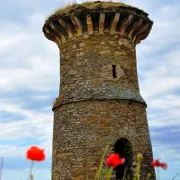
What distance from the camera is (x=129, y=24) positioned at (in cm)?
1223

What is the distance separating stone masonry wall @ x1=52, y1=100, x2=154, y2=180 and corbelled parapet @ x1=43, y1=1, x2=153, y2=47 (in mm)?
2663

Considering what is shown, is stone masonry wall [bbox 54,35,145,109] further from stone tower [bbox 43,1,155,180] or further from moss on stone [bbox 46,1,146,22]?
moss on stone [bbox 46,1,146,22]

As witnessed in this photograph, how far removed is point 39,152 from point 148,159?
958cm

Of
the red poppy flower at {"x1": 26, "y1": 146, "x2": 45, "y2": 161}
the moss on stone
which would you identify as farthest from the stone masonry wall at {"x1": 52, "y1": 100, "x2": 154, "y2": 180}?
the red poppy flower at {"x1": 26, "y1": 146, "x2": 45, "y2": 161}

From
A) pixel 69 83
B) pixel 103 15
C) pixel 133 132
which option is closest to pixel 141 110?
pixel 133 132

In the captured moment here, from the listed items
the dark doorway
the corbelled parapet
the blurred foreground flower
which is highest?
the corbelled parapet

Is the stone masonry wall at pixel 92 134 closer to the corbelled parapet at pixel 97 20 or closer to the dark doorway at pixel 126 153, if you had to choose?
the dark doorway at pixel 126 153

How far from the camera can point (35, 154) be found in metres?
2.55

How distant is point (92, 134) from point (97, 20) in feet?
13.5

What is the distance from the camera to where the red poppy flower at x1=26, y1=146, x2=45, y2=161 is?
2531 mm

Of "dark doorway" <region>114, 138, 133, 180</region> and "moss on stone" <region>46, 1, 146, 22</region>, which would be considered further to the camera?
"moss on stone" <region>46, 1, 146, 22</region>

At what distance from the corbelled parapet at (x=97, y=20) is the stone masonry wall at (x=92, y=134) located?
266cm

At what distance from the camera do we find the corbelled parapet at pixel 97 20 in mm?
11773

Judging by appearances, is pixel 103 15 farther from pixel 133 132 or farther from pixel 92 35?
pixel 133 132
